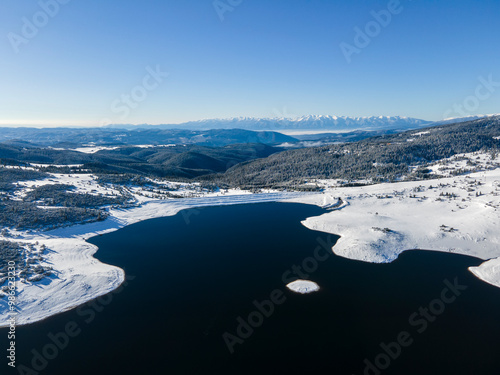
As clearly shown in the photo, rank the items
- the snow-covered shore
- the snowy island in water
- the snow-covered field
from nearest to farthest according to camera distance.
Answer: the snow-covered shore < the snowy island in water < the snow-covered field

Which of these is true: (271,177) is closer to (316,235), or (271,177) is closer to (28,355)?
(316,235)

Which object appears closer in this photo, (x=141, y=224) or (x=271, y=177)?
(x=141, y=224)

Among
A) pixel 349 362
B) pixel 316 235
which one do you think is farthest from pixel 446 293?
pixel 316 235

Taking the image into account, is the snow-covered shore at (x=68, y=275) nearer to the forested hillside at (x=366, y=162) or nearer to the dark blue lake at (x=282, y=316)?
the dark blue lake at (x=282, y=316)
